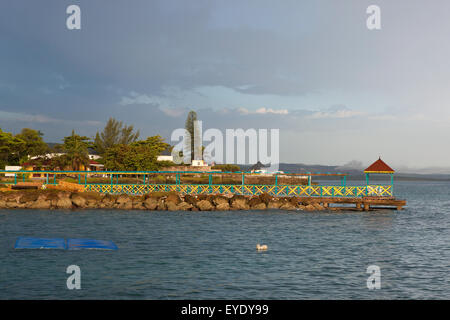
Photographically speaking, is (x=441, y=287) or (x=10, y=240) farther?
(x=10, y=240)

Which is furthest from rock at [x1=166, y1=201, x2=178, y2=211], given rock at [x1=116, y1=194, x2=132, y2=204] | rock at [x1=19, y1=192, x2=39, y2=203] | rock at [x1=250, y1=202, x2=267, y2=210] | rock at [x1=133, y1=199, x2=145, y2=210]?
rock at [x1=19, y1=192, x2=39, y2=203]

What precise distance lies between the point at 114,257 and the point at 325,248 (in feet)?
38.0

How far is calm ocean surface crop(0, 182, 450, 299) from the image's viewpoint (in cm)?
1595

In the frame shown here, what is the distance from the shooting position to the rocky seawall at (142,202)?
4447 cm

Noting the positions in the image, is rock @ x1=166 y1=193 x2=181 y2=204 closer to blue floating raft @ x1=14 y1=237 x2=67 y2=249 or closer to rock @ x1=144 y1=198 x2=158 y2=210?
rock @ x1=144 y1=198 x2=158 y2=210

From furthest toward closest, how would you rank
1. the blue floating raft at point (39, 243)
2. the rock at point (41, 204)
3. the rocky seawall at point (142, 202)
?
1. the rocky seawall at point (142, 202)
2. the rock at point (41, 204)
3. the blue floating raft at point (39, 243)

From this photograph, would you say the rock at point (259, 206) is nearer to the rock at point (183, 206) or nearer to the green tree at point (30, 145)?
the rock at point (183, 206)

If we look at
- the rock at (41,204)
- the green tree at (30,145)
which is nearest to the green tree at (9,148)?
the green tree at (30,145)

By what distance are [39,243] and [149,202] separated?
21.2 metres

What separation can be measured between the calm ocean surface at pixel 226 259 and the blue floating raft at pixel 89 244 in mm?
812
